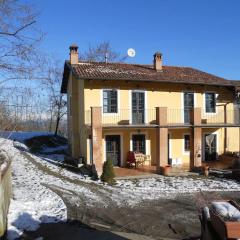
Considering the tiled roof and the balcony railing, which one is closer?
the tiled roof

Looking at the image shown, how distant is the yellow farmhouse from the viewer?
2131 centimetres

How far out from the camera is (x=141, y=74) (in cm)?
2294

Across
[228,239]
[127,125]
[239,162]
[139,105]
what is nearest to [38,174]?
[127,125]

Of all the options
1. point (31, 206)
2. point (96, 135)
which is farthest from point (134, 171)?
point (31, 206)

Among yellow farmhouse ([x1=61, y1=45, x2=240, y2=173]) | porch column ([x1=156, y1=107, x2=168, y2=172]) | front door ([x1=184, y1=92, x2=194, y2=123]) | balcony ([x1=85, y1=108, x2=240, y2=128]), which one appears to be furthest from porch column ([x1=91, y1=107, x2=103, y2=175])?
front door ([x1=184, y1=92, x2=194, y2=123])

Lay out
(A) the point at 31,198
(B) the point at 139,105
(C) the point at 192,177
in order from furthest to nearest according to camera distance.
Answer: (B) the point at 139,105 < (C) the point at 192,177 < (A) the point at 31,198

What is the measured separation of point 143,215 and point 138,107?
10780 millimetres

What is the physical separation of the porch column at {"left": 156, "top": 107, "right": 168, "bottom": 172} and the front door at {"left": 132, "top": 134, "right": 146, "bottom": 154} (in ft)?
6.21

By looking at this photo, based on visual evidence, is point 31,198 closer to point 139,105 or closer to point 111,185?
point 111,185

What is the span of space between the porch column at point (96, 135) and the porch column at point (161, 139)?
3.40 m

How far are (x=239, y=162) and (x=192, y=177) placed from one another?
325 cm

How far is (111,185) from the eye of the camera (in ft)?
58.0

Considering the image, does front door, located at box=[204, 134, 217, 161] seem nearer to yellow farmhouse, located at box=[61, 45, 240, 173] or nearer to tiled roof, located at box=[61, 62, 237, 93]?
yellow farmhouse, located at box=[61, 45, 240, 173]

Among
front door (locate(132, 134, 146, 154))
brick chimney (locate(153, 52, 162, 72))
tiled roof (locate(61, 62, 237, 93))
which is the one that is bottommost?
front door (locate(132, 134, 146, 154))
